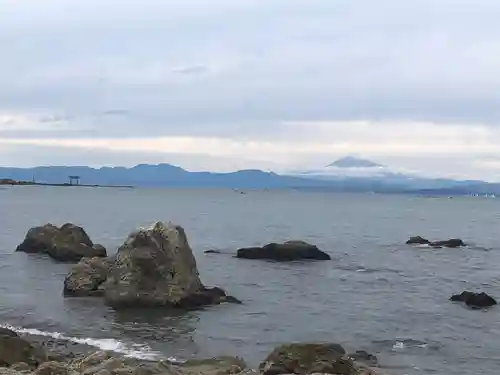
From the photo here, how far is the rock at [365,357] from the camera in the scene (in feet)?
74.6

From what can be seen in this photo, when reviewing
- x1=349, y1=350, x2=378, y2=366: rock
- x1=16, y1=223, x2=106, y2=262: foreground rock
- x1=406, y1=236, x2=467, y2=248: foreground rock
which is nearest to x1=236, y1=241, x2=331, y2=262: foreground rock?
x1=16, y1=223, x2=106, y2=262: foreground rock

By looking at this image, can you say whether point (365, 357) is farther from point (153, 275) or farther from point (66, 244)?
point (66, 244)

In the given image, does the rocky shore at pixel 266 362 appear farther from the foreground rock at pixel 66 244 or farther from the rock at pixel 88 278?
the foreground rock at pixel 66 244

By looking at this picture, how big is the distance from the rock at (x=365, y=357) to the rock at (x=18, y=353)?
982cm

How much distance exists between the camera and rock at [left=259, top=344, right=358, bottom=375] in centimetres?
1783

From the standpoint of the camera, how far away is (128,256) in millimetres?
31562

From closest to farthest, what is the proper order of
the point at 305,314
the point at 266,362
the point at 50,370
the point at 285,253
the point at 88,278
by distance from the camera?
the point at 50,370, the point at 266,362, the point at 305,314, the point at 88,278, the point at 285,253

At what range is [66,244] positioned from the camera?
159 ft

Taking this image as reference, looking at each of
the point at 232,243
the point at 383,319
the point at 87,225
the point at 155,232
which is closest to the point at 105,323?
the point at 155,232

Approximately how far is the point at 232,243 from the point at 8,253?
859 inches

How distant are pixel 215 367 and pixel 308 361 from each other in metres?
2.45

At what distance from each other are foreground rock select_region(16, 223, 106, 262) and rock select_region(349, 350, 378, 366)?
2597 centimetres

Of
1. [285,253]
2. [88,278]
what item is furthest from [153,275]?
[285,253]

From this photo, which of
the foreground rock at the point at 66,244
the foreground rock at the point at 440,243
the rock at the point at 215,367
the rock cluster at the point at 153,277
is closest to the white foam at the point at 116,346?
the rock at the point at 215,367
